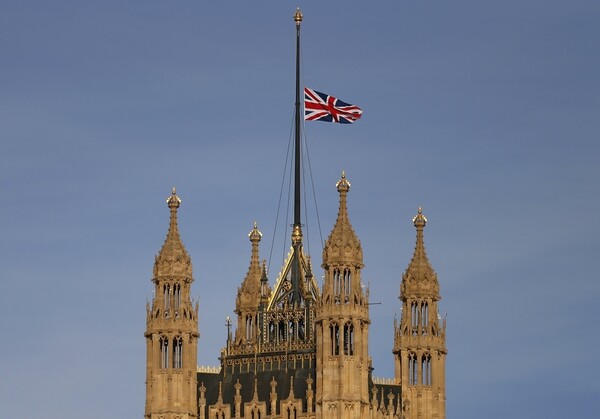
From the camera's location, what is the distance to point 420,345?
174875 mm

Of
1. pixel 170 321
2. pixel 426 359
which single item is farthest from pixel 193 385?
pixel 426 359

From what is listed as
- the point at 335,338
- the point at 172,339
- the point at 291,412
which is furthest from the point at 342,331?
the point at 172,339

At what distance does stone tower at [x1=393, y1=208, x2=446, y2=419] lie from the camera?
572 ft

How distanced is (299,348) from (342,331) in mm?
4826

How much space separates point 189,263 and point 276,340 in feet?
24.1

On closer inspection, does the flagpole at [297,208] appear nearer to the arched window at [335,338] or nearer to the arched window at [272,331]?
the arched window at [272,331]

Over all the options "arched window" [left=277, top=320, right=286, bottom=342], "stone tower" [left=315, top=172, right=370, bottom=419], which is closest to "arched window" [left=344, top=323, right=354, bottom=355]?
"stone tower" [left=315, top=172, right=370, bottom=419]

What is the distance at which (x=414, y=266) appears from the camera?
17675 centimetres

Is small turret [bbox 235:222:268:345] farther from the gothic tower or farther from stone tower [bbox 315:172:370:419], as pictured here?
stone tower [bbox 315:172:370:419]

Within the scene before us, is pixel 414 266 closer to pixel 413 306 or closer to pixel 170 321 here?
pixel 413 306

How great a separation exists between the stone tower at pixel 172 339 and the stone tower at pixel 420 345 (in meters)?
14.0

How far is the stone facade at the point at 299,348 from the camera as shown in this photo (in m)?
166

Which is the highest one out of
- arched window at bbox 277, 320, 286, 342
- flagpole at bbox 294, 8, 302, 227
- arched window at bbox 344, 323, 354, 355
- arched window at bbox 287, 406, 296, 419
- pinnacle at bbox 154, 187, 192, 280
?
flagpole at bbox 294, 8, 302, 227

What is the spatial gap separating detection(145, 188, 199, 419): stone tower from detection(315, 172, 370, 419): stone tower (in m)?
8.20
